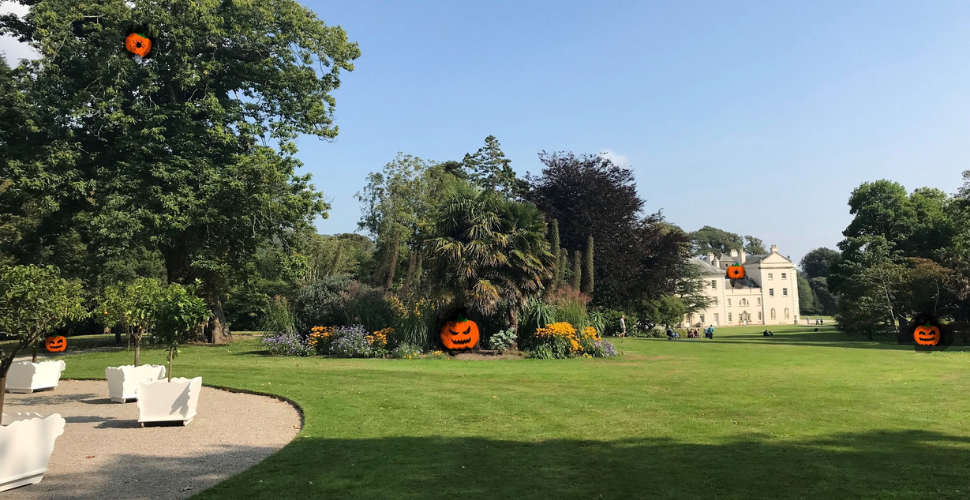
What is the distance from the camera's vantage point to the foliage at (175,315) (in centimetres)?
913

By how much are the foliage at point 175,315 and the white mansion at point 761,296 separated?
262 ft

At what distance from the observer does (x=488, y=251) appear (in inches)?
775

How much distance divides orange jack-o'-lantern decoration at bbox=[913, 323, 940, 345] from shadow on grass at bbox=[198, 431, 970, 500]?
2773 centimetres

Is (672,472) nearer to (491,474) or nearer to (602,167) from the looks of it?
(491,474)

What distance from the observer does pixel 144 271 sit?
3991 centimetres

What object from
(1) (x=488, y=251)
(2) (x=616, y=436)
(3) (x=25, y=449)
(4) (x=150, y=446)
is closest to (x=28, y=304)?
(3) (x=25, y=449)

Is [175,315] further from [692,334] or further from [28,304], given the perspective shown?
[692,334]

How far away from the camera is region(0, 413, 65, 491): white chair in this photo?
533cm

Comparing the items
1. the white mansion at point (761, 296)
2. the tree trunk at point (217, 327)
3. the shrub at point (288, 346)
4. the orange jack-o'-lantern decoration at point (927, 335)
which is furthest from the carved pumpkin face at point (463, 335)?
the white mansion at point (761, 296)

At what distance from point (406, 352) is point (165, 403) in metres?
10.9

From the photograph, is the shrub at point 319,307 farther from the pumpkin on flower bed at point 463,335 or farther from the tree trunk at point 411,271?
the pumpkin on flower bed at point 463,335

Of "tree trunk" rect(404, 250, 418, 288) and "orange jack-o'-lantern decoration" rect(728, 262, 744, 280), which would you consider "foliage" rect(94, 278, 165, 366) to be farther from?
"orange jack-o'-lantern decoration" rect(728, 262, 744, 280)

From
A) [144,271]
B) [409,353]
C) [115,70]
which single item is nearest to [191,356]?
[409,353]

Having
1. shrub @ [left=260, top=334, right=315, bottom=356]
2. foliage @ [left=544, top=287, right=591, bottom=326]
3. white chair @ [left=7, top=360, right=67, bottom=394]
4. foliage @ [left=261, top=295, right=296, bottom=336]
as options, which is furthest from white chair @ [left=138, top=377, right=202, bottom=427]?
foliage @ [left=544, top=287, right=591, bottom=326]
